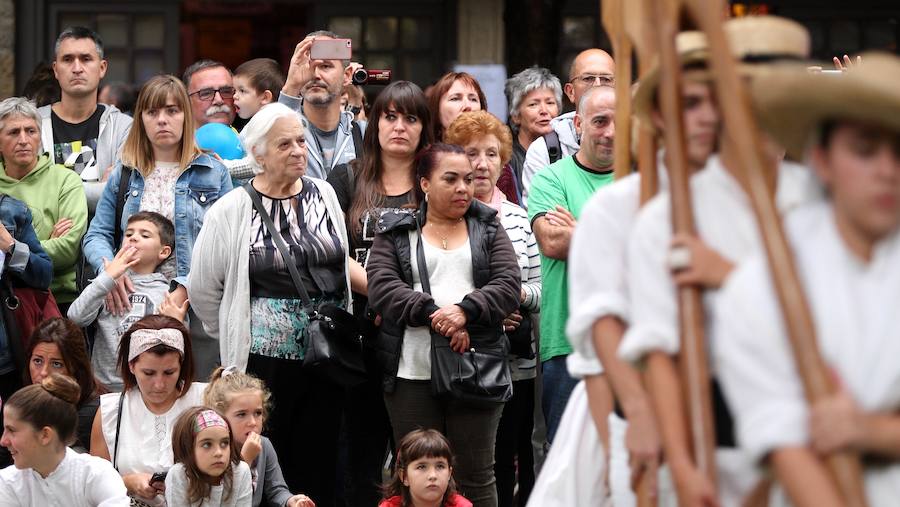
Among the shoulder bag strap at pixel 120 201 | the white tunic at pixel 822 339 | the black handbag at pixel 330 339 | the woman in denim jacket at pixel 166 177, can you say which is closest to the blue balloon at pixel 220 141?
the woman in denim jacket at pixel 166 177

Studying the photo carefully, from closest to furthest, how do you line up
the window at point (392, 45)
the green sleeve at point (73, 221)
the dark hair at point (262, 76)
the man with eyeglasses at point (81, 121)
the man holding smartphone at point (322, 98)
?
the green sleeve at point (73, 221), the man holding smartphone at point (322, 98), the man with eyeglasses at point (81, 121), the dark hair at point (262, 76), the window at point (392, 45)

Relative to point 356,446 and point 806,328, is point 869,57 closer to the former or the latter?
point 806,328

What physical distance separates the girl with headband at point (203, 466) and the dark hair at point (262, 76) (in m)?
3.10

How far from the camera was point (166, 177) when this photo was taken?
26.0 feet

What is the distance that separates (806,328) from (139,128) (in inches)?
209

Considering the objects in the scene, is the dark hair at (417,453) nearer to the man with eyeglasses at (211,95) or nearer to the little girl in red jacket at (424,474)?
the little girl in red jacket at (424,474)

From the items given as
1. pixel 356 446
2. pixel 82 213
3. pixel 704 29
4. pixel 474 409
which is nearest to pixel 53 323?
pixel 82 213

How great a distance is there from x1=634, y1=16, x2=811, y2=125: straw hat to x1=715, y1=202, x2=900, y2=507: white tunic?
1.60ft

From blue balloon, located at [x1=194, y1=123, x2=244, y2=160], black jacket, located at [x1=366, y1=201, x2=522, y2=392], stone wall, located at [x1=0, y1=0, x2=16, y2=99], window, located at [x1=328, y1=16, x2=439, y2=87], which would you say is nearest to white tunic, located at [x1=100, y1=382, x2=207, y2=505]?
black jacket, located at [x1=366, y1=201, x2=522, y2=392]

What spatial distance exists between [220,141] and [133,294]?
1.16m

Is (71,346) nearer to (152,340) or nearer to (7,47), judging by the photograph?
(152,340)

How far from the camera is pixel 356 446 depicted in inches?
294

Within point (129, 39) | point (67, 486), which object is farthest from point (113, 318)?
point (129, 39)

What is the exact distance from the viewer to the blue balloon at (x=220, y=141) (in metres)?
8.47
